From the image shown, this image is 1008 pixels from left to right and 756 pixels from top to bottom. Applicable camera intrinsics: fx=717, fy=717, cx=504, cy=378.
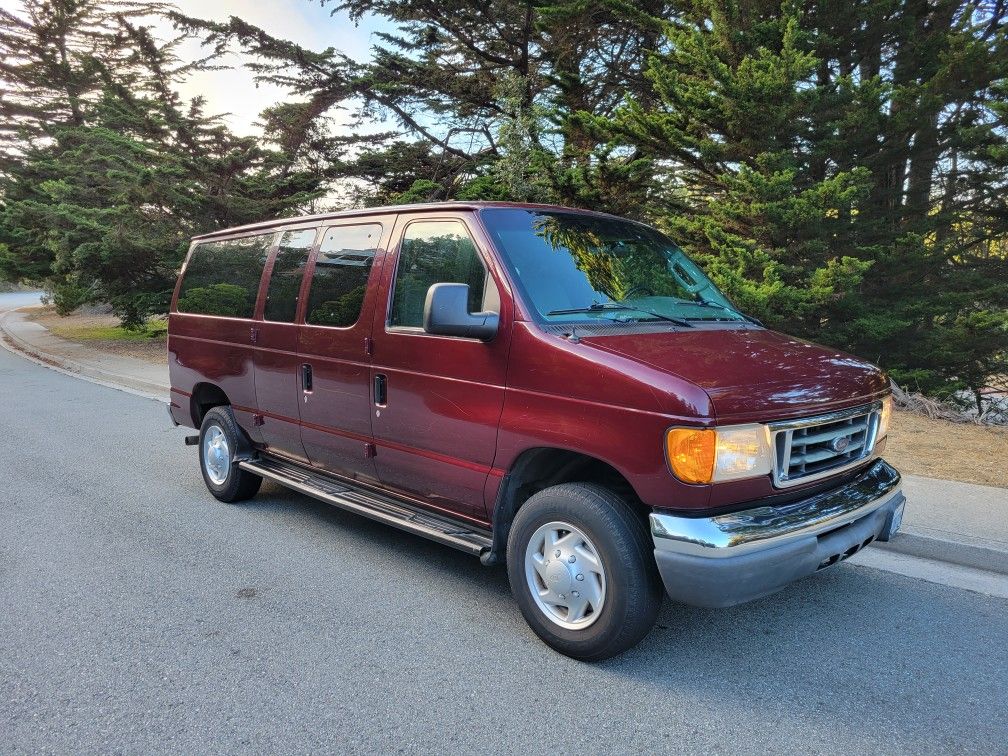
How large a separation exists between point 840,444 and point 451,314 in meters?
1.90

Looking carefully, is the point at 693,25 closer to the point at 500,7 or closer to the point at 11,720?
the point at 500,7

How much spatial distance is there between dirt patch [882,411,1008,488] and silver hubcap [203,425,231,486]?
569cm

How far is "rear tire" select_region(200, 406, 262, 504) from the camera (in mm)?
5520

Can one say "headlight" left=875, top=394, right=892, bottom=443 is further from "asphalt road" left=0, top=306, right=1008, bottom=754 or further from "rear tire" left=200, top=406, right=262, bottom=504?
"rear tire" left=200, top=406, right=262, bottom=504

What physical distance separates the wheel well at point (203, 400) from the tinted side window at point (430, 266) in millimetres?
2599

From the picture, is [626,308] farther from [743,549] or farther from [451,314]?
[743,549]

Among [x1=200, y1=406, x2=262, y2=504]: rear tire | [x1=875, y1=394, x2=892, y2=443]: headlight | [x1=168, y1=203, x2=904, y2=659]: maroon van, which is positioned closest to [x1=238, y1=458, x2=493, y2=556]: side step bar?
[x1=168, y1=203, x2=904, y2=659]: maroon van

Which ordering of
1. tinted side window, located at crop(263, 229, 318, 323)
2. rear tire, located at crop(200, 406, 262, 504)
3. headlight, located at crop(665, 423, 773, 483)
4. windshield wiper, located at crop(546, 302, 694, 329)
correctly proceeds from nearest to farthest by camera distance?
headlight, located at crop(665, 423, 773, 483), windshield wiper, located at crop(546, 302, 694, 329), tinted side window, located at crop(263, 229, 318, 323), rear tire, located at crop(200, 406, 262, 504)

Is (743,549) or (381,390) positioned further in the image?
(381,390)

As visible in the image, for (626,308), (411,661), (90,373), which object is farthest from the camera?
(90,373)

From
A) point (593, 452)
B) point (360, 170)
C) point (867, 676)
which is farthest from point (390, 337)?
point (360, 170)

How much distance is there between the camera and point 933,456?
265 inches

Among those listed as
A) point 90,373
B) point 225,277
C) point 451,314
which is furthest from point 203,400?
point 90,373

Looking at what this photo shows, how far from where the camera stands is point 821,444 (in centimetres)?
325
